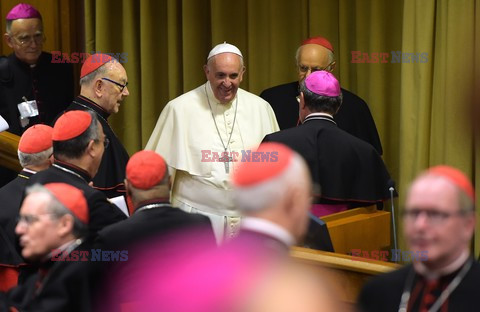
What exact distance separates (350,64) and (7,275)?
12.9 ft

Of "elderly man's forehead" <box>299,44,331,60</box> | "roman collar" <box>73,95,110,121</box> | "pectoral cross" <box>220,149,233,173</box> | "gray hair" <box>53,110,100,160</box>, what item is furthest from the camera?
"elderly man's forehead" <box>299,44,331,60</box>

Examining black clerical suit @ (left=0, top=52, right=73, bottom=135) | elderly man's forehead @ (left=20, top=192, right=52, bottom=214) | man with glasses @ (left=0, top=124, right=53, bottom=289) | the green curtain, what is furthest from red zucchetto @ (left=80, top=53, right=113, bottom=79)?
elderly man's forehead @ (left=20, top=192, right=52, bottom=214)

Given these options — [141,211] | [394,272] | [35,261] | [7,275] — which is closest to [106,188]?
[7,275]

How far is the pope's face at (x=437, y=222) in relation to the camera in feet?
10.9

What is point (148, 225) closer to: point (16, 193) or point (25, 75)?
point (16, 193)

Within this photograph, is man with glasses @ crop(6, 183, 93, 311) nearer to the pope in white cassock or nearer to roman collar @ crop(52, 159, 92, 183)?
roman collar @ crop(52, 159, 92, 183)

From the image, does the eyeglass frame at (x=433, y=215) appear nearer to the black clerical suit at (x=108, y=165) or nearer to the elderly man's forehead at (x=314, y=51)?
the black clerical suit at (x=108, y=165)

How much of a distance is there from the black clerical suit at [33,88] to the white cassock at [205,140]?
102 cm

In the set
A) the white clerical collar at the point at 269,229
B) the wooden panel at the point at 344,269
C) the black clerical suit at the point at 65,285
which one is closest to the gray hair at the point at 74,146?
the black clerical suit at the point at 65,285

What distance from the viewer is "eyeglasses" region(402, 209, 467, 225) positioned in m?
3.33

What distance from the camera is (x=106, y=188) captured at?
640 cm

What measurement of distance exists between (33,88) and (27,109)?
21 cm

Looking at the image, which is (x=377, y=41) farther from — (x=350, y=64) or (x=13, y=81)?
(x=13, y=81)

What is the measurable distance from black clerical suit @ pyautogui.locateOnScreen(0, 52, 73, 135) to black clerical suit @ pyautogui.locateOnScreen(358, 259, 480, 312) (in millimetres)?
4340
